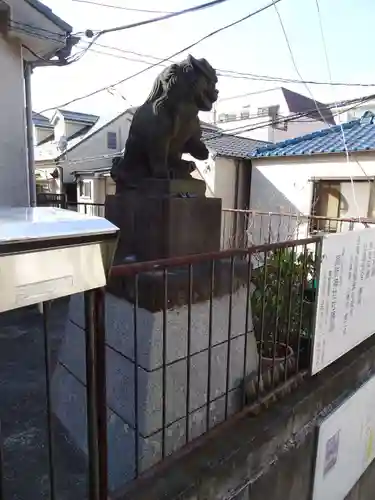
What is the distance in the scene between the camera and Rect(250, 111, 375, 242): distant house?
805 centimetres

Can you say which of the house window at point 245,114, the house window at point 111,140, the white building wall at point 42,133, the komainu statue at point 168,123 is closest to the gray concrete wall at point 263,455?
the komainu statue at point 168,123

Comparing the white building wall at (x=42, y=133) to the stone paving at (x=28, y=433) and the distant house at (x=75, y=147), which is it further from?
the stone paving at (x=28, y=433)

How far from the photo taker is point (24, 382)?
296cm

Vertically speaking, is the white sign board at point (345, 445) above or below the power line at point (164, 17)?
below

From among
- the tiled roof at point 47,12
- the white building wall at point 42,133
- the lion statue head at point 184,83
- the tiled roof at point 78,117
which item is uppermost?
the tiled roof at point 78,117

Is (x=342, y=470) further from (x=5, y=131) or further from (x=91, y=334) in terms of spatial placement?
(x=5, y=131)

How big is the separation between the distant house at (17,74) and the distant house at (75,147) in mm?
9745

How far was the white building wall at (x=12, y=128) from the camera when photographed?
4.16 m

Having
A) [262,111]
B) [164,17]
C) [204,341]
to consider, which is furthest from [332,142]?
[262,111]

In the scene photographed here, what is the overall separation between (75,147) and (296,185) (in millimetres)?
10079

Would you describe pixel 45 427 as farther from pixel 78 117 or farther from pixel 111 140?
pixel 78 117

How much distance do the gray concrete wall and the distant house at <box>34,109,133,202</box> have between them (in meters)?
12.6

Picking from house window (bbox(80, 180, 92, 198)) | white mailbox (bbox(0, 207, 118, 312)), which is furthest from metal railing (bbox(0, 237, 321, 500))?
house window (bbox(80, 180, 92, 198))

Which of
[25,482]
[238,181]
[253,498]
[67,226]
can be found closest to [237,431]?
[253,498]
